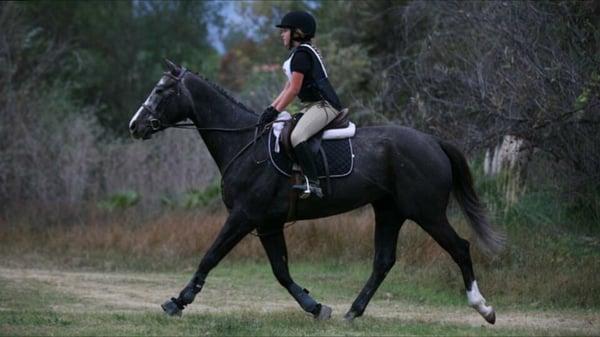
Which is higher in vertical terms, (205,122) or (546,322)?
(205,122)

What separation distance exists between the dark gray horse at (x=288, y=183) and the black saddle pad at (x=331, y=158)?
0.24 ft

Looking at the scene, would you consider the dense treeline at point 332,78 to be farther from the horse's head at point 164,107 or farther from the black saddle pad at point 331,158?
the horse's head at point 164,107

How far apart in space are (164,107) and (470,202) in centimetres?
339

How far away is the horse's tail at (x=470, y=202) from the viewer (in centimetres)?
987

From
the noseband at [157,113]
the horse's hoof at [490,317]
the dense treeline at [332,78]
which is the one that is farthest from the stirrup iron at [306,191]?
the dense treeline at [332,78]

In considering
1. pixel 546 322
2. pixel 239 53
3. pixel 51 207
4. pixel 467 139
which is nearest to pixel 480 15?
pixel 467 139

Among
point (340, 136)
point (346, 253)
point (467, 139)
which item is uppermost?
point (340, 136)

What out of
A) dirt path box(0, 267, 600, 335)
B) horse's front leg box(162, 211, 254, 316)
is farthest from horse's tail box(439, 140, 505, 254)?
horse's front leg box(162, 211, 254, 316)

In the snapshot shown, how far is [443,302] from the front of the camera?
11.9 m

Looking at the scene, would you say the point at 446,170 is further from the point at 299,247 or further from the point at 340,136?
the point at 299,247

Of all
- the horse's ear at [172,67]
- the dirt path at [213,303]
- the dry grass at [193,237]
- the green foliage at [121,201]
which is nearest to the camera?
the horse's ear at [172,67]

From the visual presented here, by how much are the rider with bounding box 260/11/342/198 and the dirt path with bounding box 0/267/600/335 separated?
2.07 metres

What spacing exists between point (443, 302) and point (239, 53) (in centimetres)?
2822

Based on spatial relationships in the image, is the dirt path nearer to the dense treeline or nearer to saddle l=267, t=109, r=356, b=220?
saddle l=267, t=109, r=356, b=220
